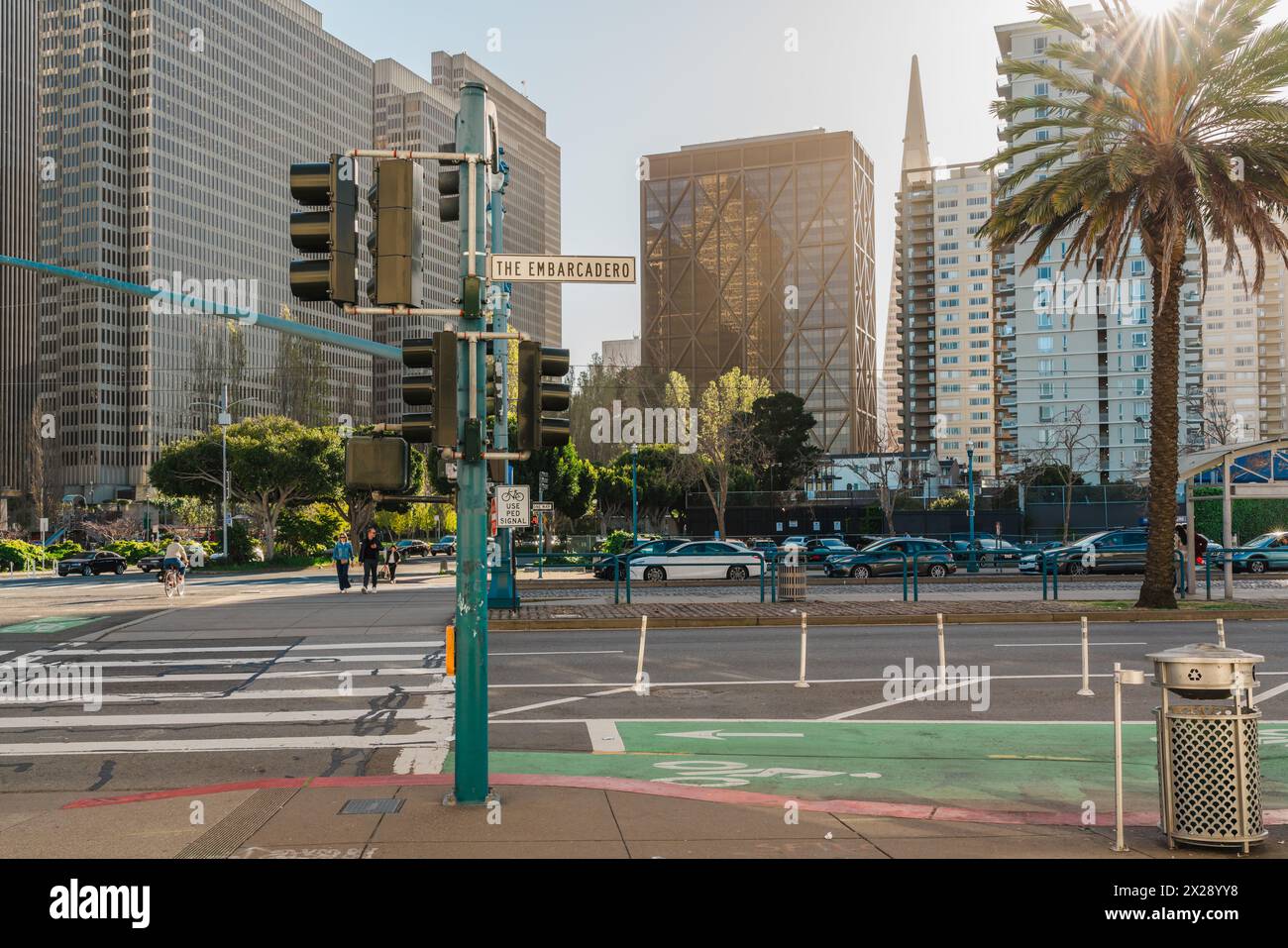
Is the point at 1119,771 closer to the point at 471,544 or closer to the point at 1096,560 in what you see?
the point at 471,544

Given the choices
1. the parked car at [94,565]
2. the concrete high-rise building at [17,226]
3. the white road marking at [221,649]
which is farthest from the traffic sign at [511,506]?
the concrete high-rise building at [17,226]

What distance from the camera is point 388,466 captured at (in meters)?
7.37

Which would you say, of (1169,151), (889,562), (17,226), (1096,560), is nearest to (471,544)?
(1169,151)

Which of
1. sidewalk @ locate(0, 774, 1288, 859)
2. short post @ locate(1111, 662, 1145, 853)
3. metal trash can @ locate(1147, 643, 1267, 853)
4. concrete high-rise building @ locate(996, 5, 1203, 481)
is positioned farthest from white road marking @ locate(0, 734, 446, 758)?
concrete high-rise building @ locate(996, 5, 1203, 481)

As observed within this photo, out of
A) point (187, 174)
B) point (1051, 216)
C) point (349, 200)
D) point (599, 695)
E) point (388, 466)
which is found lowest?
point (599, 695)

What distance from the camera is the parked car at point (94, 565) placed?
49.9 metres

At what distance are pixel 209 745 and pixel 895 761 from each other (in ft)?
21.0

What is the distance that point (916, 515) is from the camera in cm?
6319

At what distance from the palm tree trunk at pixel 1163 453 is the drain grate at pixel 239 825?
1979 cm

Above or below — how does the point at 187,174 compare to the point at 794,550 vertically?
above

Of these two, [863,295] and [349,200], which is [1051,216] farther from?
[863,295]
